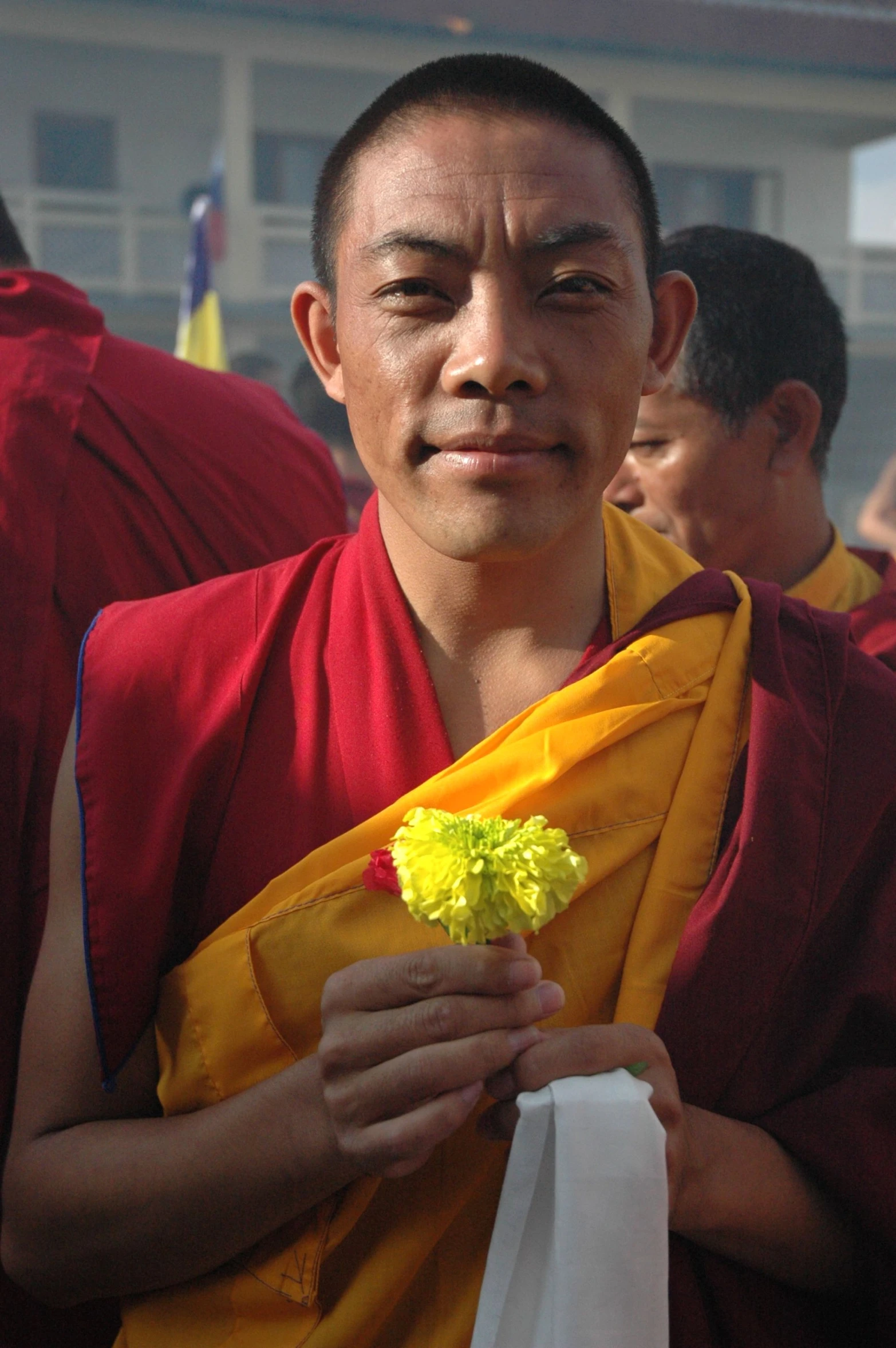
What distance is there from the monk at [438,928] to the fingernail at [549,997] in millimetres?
95

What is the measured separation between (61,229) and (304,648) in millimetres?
13942

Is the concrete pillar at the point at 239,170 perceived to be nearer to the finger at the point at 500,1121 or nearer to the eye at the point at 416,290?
the eye at the point at 416,290

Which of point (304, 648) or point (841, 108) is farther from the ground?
point (841, 108)

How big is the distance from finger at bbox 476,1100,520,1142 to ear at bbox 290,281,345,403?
2.89 feet

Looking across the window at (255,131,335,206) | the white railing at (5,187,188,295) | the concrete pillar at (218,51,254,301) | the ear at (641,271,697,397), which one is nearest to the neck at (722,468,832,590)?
the ear at (641,271,697,397)

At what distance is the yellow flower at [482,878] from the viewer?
1175mm

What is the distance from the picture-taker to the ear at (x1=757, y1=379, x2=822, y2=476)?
266 centimetres

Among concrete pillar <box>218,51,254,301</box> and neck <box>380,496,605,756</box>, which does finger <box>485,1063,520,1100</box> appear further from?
concrete pillar <box>218,51,254,301</box>

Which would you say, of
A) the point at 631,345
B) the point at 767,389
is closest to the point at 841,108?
the point at 767,389

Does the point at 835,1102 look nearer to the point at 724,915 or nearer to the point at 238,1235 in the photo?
the point at 724,915

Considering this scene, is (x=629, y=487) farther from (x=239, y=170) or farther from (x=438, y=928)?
(x=239, y=170)

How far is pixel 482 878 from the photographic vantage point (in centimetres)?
118

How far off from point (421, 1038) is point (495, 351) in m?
0.71

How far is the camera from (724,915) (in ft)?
4.80
